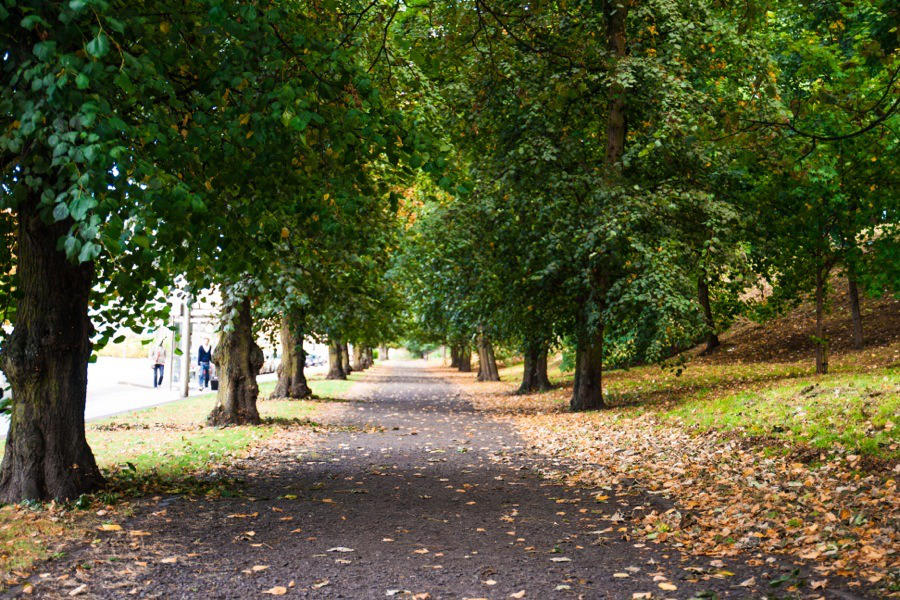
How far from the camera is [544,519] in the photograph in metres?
7.51

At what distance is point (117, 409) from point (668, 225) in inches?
579

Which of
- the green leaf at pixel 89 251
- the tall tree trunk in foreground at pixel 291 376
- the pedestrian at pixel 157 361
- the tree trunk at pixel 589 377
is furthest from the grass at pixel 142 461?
the pedestrian at pixel 157 361

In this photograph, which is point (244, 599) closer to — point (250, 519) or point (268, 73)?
point (250, 519)

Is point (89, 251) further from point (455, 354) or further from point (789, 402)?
point (455, 354)

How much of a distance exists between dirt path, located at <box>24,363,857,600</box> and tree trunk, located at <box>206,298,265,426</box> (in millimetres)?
5358

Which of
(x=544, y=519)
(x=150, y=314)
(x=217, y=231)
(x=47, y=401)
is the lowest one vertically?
(x=544, y=519)

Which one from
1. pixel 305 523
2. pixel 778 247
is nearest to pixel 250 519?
pixel 305 523

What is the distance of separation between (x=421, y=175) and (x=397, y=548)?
17945 mm

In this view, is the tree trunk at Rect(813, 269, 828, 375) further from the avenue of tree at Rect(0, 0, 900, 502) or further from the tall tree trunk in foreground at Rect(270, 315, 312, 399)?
the tall tree trunk in foreground at Rect(270, 315, 312, 399)

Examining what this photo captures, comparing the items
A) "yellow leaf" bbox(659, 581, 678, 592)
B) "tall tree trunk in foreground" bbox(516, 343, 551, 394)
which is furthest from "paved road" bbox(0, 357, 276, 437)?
"yellow leaf" bbox(659, 581, 678, 592)

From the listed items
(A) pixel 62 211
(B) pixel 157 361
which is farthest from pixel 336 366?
(A) pixel 62 211

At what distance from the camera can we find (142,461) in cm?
Result: 1059

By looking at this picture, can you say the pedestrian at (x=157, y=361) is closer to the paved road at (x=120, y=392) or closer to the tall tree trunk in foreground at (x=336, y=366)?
the paved road at (x=120, y=392)

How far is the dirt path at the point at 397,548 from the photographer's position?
5.22 meters
